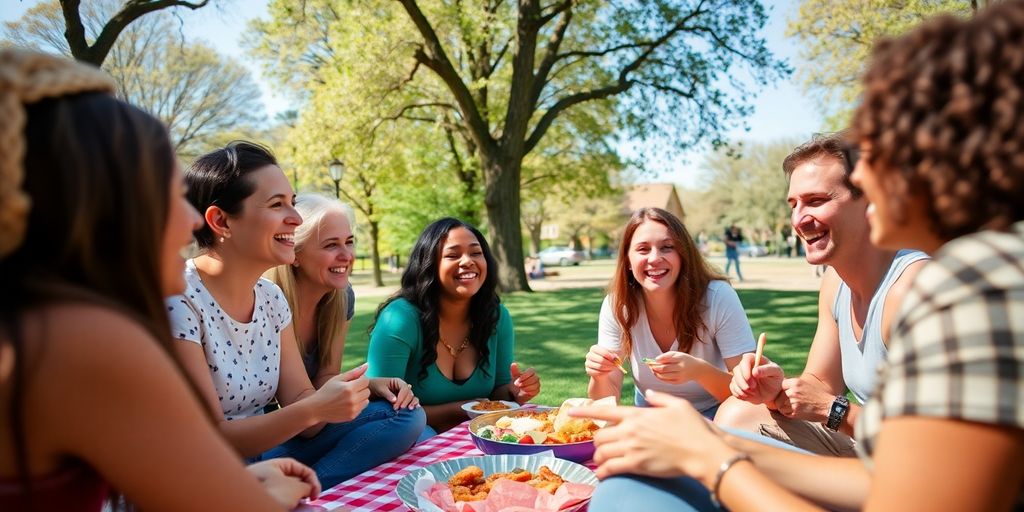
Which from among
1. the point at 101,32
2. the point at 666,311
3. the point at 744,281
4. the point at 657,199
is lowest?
the point at 744,281

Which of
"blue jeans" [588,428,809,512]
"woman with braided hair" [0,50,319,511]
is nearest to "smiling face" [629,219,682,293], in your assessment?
"blue jeans" [588,428,809,512]

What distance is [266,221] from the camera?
2.81 m

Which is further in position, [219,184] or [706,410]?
[706,410]

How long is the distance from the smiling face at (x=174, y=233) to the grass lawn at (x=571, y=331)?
14.9 ft

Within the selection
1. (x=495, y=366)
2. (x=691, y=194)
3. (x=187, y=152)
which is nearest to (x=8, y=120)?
(x=495, y=366)

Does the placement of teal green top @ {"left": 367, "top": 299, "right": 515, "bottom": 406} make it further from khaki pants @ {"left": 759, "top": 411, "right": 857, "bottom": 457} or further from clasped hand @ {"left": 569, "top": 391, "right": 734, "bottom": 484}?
clasped hand @ {"left": 569, "top": 391, "right": 734, "bottom": 484}

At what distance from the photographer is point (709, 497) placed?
58.3 inches

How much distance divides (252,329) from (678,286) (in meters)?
2.27

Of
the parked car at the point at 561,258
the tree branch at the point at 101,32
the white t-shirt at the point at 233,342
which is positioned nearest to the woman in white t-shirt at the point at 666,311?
the white t-shirt at the point at 233,342

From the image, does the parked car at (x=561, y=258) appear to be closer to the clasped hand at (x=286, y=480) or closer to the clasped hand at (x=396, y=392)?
the clasped hand at (x=396, y=392)

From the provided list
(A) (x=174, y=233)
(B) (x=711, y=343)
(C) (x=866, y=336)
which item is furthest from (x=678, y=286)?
(A) (x=174, y=233)

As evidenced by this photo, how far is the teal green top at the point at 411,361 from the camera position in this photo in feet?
11.6

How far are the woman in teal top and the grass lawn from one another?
2174 mm

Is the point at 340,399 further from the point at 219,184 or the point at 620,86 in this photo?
the point at 620,86
